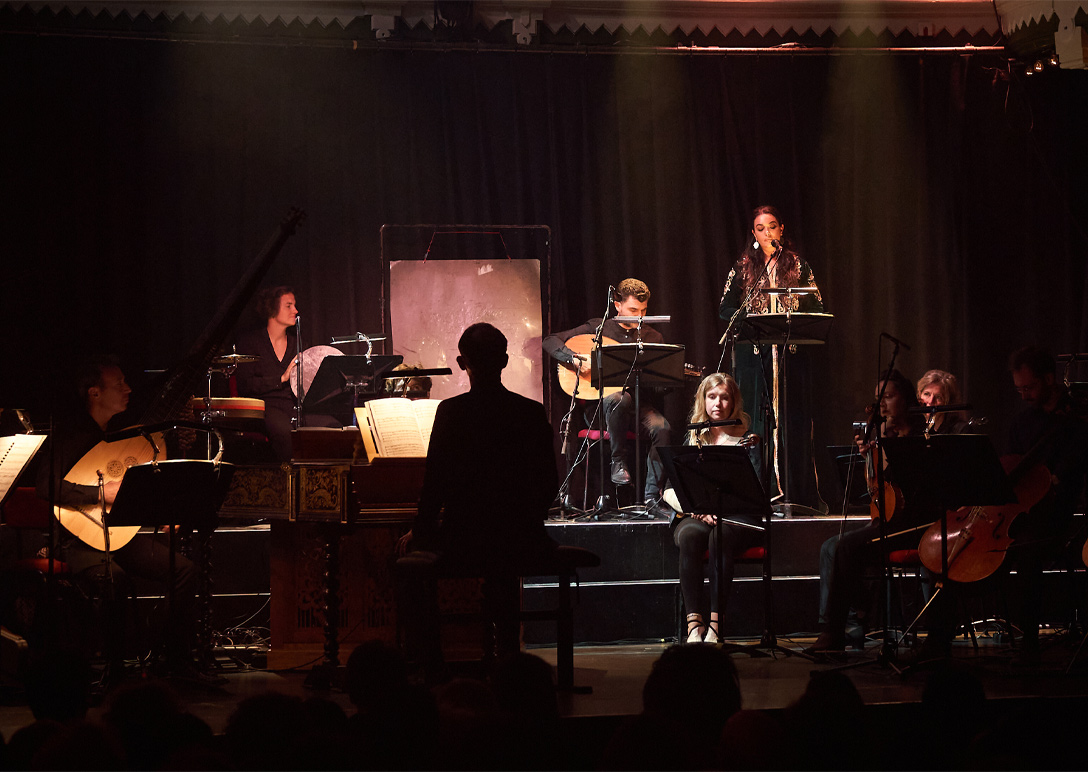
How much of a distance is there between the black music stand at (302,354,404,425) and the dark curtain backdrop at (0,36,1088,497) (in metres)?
1.65

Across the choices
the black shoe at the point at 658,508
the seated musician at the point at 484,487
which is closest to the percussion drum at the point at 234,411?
the black shoe at the point at 658,508

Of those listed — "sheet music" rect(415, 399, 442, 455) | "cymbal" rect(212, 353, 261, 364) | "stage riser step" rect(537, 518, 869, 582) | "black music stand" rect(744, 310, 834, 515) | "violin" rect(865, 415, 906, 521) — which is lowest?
"stage riser step" rect(537, 518, 869, 582)

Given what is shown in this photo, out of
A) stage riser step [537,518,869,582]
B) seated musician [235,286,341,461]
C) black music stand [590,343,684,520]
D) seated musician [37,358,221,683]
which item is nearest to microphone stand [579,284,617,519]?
black music stand [590,343,684,520]

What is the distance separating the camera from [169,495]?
4.38m

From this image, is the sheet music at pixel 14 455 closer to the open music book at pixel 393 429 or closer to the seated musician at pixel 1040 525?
the open music book at pixel 393 429

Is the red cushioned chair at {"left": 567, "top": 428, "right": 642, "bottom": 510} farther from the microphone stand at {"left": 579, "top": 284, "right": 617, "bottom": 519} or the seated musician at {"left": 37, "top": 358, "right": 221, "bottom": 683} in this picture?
the seated musician at {"left": 37, "top": 358, "right": 221, "bottom": 683}

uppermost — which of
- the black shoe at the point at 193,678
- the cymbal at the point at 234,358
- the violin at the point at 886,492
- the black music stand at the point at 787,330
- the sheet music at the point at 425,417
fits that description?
the black music stand at the point at 787,330

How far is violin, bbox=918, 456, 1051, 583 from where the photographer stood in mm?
4961

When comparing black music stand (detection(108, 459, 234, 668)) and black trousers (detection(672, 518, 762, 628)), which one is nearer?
black music stand (detection(108, 459, 234, 668))

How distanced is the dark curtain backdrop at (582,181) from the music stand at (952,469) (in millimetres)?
4018

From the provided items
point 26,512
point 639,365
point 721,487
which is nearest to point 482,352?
point 721,487

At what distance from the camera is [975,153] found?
8883 millimetres

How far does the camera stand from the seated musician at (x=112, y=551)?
4824 millimetres

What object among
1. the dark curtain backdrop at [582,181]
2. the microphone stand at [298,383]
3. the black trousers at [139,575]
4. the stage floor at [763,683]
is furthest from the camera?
the dark curtain backdrop at [582,181]
